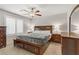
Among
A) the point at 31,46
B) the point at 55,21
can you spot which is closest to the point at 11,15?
the point at 31,46

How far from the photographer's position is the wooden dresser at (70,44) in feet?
5.79

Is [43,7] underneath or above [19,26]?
above

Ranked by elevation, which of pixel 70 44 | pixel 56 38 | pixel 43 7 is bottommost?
pixel 70 44

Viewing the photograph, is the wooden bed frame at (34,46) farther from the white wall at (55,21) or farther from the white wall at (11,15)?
the white wall at (11,15)

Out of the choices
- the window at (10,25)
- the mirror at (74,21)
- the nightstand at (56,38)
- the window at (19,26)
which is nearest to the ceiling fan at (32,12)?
the window at (19,26)

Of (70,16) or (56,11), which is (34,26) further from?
(70,16)

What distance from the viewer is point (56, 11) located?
75.6 inches

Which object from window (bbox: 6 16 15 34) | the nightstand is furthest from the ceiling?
the nightstand

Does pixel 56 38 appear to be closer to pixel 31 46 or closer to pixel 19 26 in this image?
pixel 31 46

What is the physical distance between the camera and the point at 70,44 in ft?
6.02

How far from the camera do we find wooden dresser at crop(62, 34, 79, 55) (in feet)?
5.79

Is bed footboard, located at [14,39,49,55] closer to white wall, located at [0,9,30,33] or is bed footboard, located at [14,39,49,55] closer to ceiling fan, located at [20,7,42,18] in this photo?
white wall, located at [0,9,30,33]
